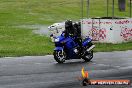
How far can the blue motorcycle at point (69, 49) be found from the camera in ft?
63.1

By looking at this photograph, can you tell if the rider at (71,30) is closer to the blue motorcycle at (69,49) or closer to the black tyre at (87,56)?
the blue motorcycle at (69,49)

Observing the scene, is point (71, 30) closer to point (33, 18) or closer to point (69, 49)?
point (69, 49)

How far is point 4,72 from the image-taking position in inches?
648

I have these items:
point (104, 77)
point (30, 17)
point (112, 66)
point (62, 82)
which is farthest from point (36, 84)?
point (30, 17)

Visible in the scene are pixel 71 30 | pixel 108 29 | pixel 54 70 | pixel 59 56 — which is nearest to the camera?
pixel 54 70

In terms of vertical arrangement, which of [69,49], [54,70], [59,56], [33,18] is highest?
[69,49]

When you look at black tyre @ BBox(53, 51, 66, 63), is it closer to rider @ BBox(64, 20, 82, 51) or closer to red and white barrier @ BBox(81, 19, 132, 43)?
rider @ BBox(64, 20, 82, 51)

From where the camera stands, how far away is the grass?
25.1 meters

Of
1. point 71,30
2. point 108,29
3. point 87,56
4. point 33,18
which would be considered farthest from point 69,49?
point 33,18

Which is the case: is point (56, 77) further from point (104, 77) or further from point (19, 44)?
point (19, 44)

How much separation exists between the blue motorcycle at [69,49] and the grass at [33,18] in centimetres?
346

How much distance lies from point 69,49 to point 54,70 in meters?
2.77

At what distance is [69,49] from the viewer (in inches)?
770

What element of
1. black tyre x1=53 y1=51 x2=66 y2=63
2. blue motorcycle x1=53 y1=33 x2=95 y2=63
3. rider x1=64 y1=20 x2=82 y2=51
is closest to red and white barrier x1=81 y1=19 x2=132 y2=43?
blue motorcycle x1=53 y1=33 x2=95 y2=63
